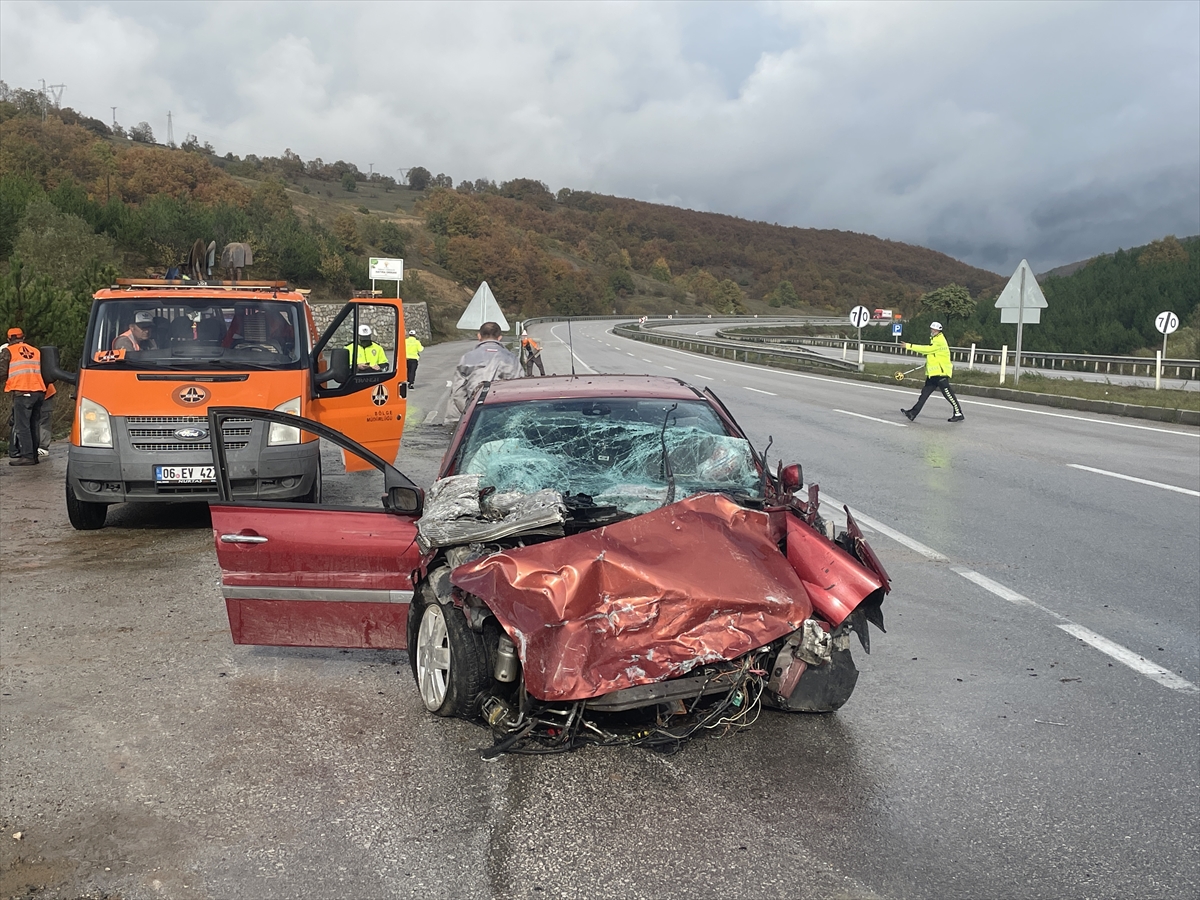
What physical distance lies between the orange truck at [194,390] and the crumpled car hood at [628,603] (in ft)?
16.3

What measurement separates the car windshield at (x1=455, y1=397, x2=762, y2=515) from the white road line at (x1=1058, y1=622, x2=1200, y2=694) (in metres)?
2.13

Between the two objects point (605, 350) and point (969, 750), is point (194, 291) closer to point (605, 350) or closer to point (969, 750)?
point (969, 750)

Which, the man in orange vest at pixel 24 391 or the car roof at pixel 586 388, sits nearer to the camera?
the car roof at pixel 586 388

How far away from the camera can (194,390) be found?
850cm

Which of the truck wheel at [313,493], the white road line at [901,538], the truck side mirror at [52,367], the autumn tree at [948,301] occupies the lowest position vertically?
the white road line at [901,538]

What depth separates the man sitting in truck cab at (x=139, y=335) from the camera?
8.84 meters

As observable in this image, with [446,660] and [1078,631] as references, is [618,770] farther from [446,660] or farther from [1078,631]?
[1078,631]

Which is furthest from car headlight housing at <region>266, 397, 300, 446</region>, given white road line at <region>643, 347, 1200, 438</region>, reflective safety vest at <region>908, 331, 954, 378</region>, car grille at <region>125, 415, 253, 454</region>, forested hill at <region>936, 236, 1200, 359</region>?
forested hill at <region>936, 236, 1200, 359</region>

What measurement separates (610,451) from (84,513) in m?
5.58

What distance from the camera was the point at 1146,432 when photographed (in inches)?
692

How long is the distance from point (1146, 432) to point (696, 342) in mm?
40825

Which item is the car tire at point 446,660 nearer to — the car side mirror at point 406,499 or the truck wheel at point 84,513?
the car side mirror at point 406,499

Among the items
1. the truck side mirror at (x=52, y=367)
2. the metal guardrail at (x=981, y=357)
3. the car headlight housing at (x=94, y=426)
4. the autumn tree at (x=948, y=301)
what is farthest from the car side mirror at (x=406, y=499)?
the autumn tree at (x=948, y=301)

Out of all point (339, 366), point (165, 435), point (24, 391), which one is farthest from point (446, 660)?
point (24, 391)
